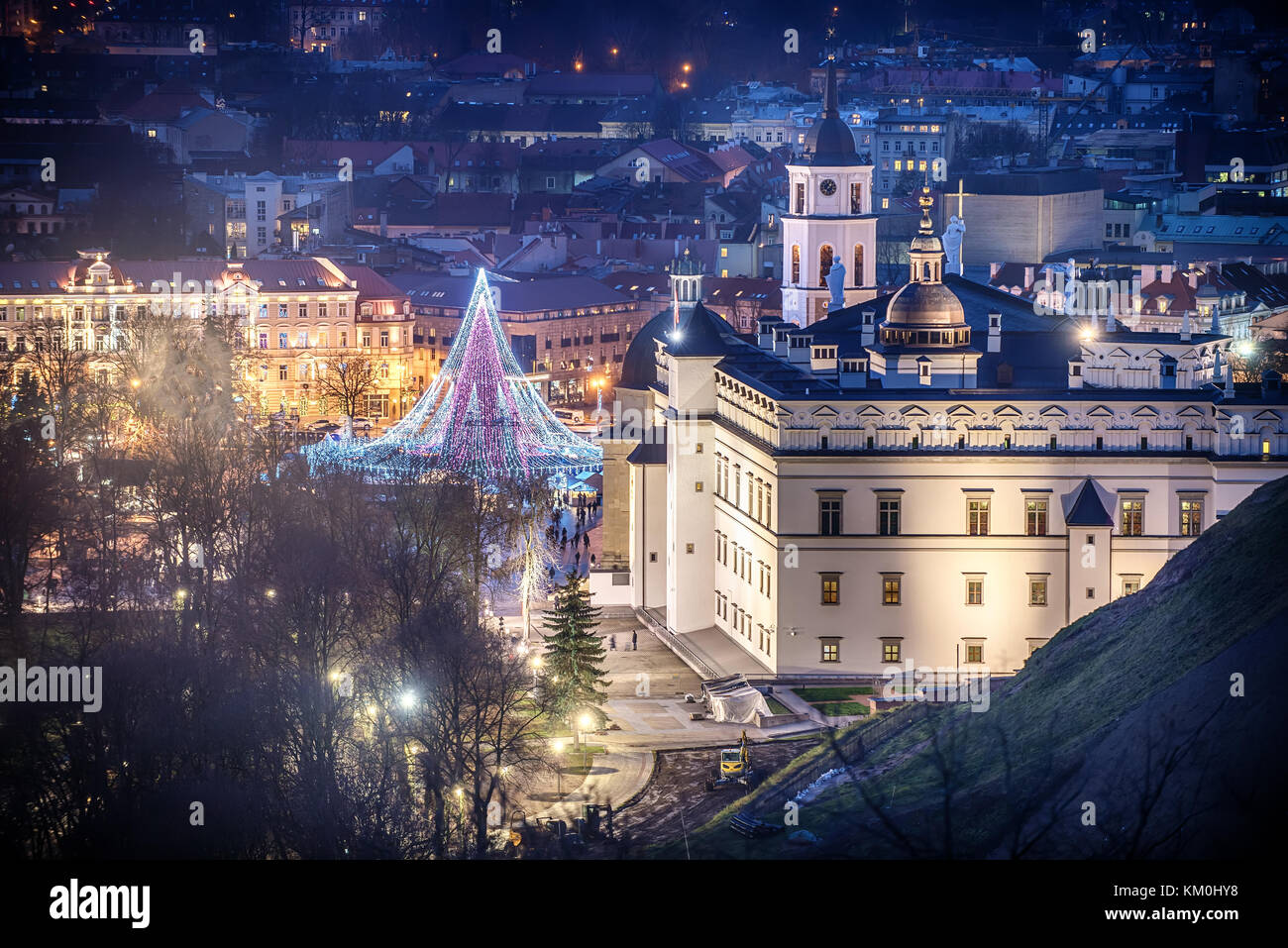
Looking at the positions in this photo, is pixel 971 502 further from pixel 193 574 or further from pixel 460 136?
pixel 460 136

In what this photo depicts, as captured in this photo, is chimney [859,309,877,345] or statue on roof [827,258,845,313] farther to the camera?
statue on roof [827,258,845,313]

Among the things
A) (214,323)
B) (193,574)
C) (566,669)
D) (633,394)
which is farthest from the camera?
(214,323)

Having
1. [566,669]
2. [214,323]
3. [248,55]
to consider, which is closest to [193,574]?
[566,669]

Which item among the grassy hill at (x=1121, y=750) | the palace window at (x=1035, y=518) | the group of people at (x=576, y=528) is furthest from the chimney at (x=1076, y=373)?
the group of people at (x=576, y=528)

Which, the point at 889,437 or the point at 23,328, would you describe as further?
the point at 23,328
